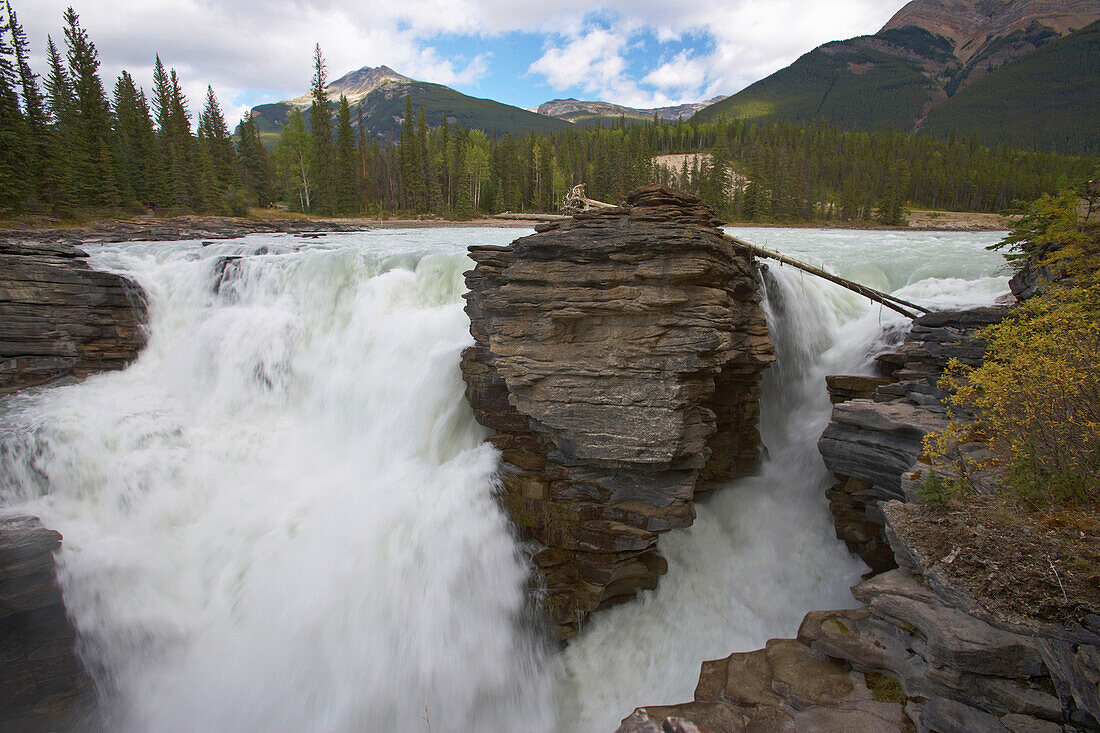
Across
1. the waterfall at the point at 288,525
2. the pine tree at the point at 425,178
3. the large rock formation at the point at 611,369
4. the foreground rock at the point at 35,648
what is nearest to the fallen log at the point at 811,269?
the large rock formation at the point at 611,369

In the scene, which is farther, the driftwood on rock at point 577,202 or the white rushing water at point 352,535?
the driftwood on rock at point 577,202

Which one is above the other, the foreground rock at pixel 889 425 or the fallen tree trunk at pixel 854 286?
the fallen tree trunk at pixel 854 286

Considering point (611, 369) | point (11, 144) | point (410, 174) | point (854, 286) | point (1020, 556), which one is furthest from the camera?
point (410, 174)

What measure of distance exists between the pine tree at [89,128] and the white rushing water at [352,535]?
39.2 m

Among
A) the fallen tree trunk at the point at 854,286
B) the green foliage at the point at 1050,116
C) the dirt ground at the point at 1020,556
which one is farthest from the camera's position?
the green foliage at the point at 1050,116

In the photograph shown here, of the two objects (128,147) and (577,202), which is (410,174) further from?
(577,202)

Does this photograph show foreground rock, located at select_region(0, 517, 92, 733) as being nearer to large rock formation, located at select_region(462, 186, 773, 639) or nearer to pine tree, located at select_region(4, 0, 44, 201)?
large rock formation, located at select_region(462, 186, 773, 639)

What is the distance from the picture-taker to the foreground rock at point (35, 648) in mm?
8828

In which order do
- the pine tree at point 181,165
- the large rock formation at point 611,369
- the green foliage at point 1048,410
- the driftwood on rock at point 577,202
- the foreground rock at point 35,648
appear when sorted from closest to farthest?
the green foliage at point 1048,410, the foreground rock at point 35,648, the large rock formation at point 611,369, the driftwood on rock at point 577,202, the pine tree at point 181,165

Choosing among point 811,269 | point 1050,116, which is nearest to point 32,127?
point 811,269

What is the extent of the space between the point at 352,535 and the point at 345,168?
219 feet

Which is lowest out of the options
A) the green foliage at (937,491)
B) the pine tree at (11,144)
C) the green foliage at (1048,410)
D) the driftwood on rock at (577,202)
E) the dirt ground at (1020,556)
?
the green foliage at (937,491)

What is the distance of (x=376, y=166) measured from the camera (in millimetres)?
76375

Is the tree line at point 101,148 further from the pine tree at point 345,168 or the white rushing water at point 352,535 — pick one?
the white rushing water at point 352,535
